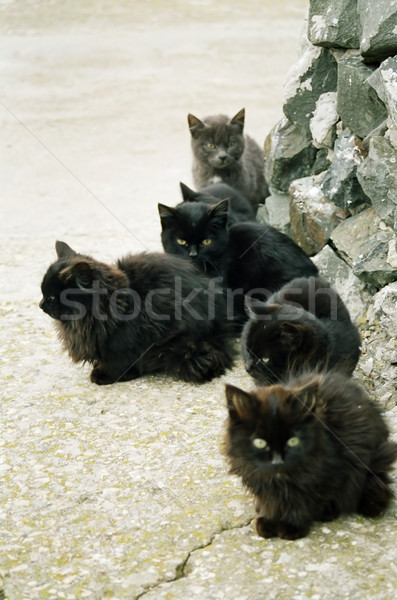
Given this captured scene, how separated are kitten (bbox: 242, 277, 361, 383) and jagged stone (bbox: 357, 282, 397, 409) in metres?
0.18

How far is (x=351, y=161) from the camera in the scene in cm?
520

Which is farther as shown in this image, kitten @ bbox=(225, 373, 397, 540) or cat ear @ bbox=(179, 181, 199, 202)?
cat ear @ bbox=(179, 181, 199, 202)

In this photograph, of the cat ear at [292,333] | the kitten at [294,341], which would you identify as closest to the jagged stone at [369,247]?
the kitten at [294,341]

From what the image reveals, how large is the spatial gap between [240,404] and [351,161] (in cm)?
245

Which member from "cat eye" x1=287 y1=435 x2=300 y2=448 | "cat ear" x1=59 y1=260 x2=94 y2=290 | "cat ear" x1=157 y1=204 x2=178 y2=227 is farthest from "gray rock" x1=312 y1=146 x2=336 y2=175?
"cat eye" x1=287 y1=435 x2=300 y2=448

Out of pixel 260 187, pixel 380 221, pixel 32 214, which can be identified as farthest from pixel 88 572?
pixel 32 214

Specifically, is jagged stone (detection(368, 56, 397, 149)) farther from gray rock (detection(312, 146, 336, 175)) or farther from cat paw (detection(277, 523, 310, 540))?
cat paw (detection(277, 523, 310, 540))

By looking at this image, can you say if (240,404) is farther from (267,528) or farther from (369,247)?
(369,247)

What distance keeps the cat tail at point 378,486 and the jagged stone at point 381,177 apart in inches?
63.8

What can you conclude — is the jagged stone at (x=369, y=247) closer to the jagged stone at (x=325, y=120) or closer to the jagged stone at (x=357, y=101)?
the jagged stone at (x=357, y=101)

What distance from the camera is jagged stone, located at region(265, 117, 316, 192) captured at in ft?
20.6

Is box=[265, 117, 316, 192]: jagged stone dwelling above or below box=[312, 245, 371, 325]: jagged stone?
above

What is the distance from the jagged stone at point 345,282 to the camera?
5.21 metres

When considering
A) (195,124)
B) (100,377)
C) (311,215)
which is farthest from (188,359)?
(195,124)
